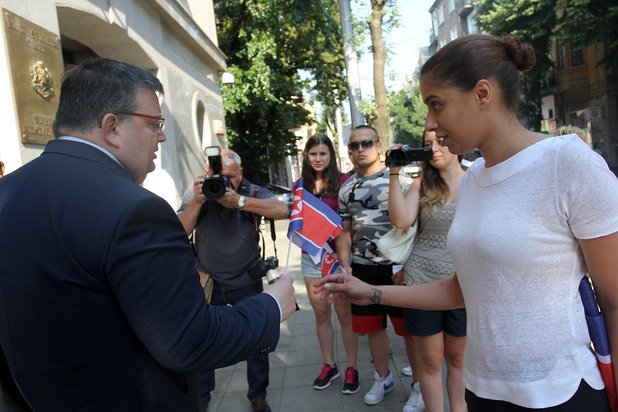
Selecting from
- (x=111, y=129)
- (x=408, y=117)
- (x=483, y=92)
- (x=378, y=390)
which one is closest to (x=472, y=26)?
(x=408, y=117)

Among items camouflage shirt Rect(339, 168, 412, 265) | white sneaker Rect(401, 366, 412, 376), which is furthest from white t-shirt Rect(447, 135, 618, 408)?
white sneaker Rect(401, 366, 412, 376)

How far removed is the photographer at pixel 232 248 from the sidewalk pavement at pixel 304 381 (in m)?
0.27

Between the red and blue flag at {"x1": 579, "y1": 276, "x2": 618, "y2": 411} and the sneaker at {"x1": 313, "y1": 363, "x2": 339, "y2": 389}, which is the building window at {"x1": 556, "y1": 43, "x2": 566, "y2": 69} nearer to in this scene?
the sneaker at {"x1": 313, "y1": 363, "x2": 339, "y2": 389}

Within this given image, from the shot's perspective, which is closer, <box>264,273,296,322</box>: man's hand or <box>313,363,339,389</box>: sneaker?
<box>264,273,296,322</box>: man's hand

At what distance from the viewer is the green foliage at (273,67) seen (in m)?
15.2

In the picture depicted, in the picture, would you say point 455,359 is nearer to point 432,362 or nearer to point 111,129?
point 432,362

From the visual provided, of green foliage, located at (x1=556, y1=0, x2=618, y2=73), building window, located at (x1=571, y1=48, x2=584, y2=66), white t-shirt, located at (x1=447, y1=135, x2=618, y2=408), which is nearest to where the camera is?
white t-shirt, located at (x1=447, y1=135, x2=618, y2=408)

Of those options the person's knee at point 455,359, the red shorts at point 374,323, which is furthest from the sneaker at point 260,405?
the person's knee at point 455,359

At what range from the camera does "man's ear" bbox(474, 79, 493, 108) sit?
62.2 inches

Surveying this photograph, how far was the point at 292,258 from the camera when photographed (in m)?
10.3

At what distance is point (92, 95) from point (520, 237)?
1378 mm

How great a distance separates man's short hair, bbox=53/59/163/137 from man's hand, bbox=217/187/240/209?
1.97m

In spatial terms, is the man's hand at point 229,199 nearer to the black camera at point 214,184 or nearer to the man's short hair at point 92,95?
the black camera at point 214,184

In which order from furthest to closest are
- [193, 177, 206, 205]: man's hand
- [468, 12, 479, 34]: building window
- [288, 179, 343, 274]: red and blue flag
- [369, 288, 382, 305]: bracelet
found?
1. [468, 12, 479, 34]: building window
2. [193, 177, 206, 205]: man's hand
3. [288, 179, 343, 274]: red and blue flag
4. [369, 288, 382, 305]: bracelet
